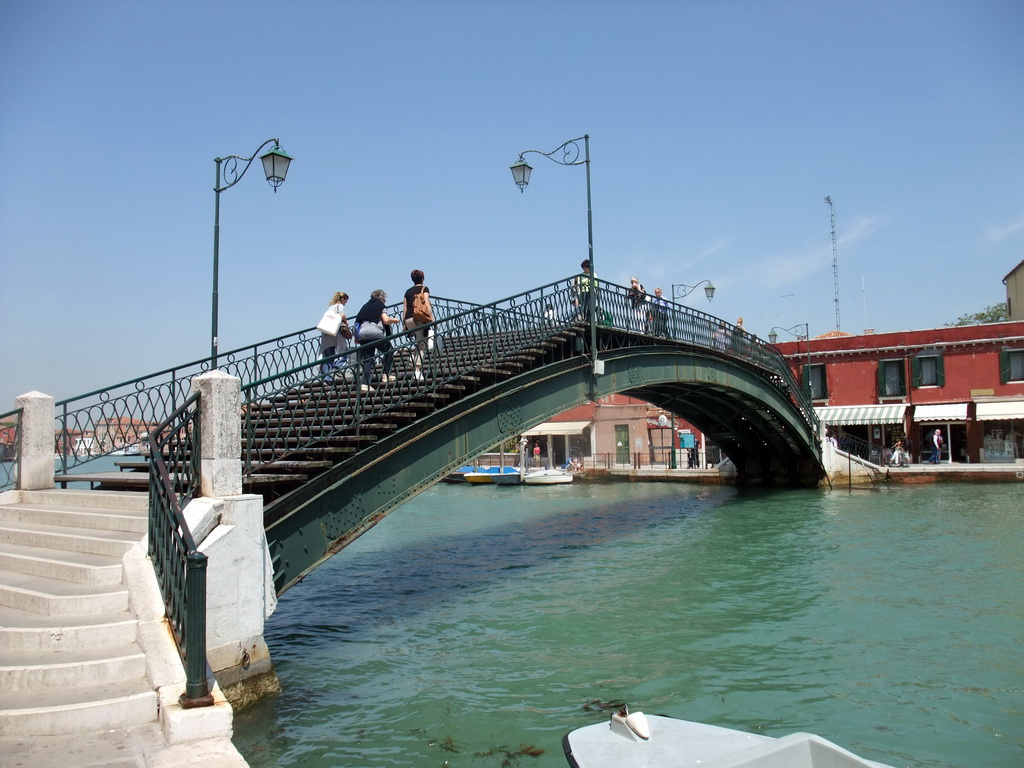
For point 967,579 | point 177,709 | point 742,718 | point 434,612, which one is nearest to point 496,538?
point 434,612

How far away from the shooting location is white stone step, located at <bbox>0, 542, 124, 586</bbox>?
620 cm

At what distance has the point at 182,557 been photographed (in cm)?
530

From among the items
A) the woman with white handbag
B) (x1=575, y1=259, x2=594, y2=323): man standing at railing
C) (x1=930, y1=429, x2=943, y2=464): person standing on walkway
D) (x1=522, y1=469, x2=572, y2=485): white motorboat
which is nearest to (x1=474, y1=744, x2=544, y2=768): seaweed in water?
the woman with white handbag

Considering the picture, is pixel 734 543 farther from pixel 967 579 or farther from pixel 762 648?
pixel 762 648

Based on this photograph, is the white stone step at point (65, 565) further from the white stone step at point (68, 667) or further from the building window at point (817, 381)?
the building window at point (817, 381)

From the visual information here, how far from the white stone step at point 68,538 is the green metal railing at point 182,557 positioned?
2.03 feet

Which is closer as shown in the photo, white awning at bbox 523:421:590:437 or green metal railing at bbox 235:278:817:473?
green metal railing at bbox 235:278:817:473

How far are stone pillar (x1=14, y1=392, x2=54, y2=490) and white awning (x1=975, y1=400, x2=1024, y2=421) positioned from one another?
3363cm

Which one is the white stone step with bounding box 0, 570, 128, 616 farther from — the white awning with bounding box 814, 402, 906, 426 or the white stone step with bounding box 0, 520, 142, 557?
the white awning with bounding box 814, 402, 906, 426

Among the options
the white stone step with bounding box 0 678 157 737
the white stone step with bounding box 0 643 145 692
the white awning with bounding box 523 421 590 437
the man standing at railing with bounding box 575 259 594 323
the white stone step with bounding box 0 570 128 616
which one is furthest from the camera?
the white awning with bounding box 523 421 590 437

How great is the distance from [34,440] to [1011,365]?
35.4 m

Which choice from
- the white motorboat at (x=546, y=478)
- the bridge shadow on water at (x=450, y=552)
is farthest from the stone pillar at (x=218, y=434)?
the white motorboat at (x=546, y=478)

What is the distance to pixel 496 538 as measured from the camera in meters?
18.7

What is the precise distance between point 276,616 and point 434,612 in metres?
2.29
